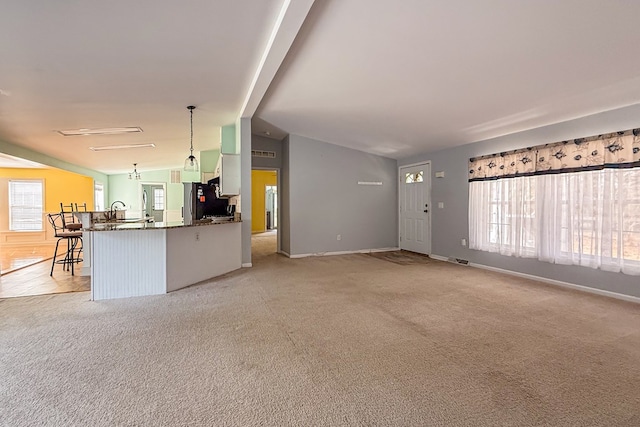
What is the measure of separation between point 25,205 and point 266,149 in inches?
289

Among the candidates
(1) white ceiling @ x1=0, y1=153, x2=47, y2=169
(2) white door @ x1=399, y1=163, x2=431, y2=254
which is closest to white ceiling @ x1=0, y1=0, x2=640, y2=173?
(1) white ceiling @ x1=0, y1=153, x2=47, y2=169

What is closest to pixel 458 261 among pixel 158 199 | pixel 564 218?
pixel 564 218

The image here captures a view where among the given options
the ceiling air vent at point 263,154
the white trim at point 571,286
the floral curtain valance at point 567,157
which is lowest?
the white trim at point 571,286

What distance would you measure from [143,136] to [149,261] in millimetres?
3204

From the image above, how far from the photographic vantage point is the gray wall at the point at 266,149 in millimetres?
6844

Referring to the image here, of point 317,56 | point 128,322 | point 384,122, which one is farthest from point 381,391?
point 384,122

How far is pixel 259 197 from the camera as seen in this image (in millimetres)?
12023

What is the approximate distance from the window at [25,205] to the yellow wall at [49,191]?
0.11 m

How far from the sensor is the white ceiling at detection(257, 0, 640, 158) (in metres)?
2.33

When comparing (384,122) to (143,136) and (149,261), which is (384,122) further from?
(143,136)

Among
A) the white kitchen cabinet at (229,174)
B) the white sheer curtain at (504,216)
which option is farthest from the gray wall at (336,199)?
the white sheer curtain at (504,216)

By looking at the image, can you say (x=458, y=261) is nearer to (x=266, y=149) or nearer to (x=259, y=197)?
(x=266, y=149)

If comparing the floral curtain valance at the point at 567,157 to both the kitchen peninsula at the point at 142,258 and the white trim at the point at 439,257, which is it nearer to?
the white trim at the point at 439,257

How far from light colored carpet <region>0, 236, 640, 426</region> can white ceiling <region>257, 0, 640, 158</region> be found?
2.36 meters
